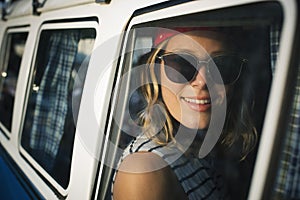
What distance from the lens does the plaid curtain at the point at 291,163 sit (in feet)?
2.95

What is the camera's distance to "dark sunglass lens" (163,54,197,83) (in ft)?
4.25

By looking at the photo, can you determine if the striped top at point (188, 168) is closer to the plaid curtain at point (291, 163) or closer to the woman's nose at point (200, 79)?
the woman's nose at point (200, 79)

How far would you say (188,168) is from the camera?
1.42 metres

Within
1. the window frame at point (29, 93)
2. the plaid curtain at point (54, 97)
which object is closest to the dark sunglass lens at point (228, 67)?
the window frame at point (29, 93)

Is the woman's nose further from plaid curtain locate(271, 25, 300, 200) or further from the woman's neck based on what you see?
plaid curtain locate(271, 25, 300, 200)

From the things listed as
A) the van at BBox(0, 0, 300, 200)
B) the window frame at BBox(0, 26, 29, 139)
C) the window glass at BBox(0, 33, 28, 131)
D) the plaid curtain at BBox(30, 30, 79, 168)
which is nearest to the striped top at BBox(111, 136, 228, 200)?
the van at BBox(0, 0, 300, 200)

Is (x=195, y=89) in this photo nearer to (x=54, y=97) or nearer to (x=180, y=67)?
(x=180, y=67)

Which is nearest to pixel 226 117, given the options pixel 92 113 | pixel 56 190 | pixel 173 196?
pixel 173 196

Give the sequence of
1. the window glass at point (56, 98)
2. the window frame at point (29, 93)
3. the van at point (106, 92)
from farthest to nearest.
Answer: the window glass at point (56, 98) < the window frame at point (29, 93) < the van at point (106, 92)

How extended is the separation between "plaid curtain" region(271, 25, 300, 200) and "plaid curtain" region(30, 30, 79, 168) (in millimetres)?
1350

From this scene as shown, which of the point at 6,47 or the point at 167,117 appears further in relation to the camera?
the point at 6,47

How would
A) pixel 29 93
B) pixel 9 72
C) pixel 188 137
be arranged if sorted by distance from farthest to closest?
1. pixel 9 72
2. pixel 29 93
3. pixel 188 137

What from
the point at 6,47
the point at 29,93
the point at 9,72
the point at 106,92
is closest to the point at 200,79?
the point at 106,92

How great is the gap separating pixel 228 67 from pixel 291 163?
49 cm
